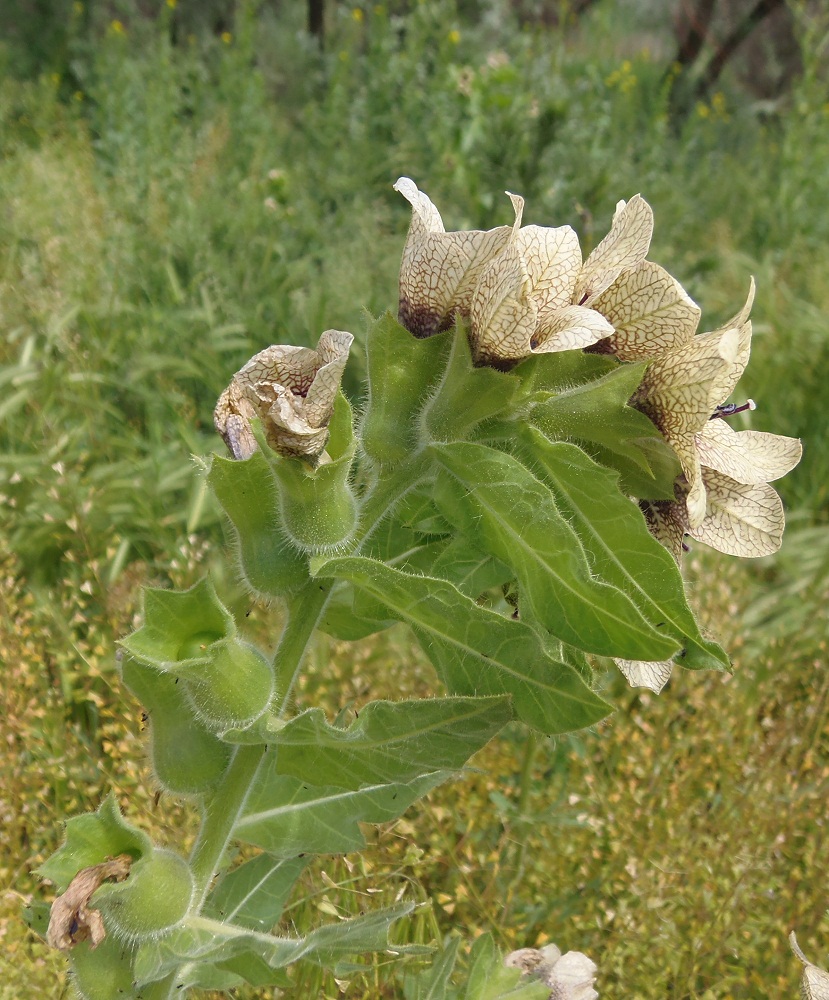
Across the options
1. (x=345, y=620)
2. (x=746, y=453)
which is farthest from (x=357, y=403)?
(x=746, y=453)

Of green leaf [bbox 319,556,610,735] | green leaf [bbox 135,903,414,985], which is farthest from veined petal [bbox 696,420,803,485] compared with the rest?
green leaf [bbox 135,903,414,985]

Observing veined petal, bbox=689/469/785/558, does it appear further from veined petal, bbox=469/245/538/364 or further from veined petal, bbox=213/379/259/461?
veined petal, bbox=213/379/259/461

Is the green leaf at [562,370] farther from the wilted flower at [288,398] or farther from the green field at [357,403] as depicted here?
the green field at [357,403]

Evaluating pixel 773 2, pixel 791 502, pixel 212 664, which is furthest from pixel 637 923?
pixel 773 2

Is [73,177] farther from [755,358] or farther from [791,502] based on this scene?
[791,502]

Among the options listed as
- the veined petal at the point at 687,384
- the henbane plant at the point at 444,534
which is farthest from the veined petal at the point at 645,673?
the veined petal at the point at 687,384

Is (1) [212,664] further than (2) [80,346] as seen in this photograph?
No

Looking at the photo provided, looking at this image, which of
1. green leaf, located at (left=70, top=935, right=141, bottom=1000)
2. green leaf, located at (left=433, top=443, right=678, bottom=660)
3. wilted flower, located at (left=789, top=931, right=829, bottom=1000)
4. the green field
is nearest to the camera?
green leaf, located at (left=433, top=443, right=678, bottom=660)
